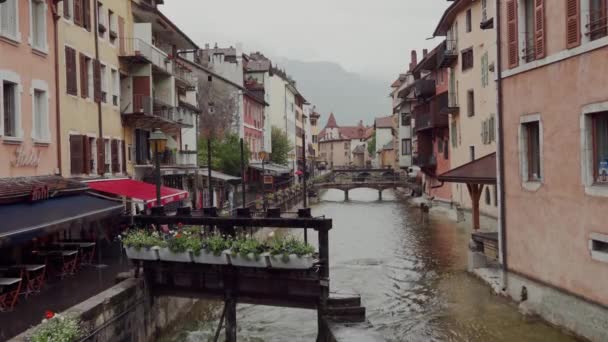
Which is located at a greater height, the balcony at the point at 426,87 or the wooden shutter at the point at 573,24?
the balcony at the point at 426,87

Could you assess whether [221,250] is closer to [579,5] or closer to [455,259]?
[579,5]

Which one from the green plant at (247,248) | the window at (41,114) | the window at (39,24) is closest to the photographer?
the green plant at (247,248)

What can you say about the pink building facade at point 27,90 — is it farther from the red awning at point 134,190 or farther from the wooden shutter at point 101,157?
the wooden shutter at point 101,157

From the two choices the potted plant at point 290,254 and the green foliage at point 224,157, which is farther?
the green foliage at point 224,157

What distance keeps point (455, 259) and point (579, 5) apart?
1453 centimetres

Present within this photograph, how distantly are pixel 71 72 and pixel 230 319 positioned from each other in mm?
11245

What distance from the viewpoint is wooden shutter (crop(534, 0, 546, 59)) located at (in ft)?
44.6

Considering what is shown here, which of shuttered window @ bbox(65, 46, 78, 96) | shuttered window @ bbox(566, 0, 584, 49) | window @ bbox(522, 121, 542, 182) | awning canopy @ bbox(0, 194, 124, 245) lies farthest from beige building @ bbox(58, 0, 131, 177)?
shuttered window @ bbox(566, 0, 584, 49)

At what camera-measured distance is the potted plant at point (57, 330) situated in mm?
8906

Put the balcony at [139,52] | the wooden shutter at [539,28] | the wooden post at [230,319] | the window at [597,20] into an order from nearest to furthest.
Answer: the window at [597,20] → the wooden post at [230,319] → the wooden shutter at [539,28] → the balcony at [139,52]

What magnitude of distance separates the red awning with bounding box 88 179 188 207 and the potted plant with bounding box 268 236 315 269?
889 centimetres

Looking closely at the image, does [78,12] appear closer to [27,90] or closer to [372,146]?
[27,90]

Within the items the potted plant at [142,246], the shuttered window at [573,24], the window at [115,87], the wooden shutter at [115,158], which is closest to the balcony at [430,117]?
the window at [115,87]

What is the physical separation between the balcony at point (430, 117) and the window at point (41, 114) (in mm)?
34269
